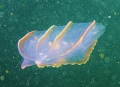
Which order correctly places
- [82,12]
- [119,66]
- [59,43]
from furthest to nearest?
[82,12] → [119,66] → [59,43]

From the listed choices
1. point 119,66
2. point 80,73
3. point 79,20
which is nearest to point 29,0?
point 79,20

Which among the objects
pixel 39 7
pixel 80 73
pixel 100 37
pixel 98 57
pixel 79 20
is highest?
pixel 39 7

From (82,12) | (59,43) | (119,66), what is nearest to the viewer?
(59,43)

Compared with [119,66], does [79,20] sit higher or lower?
higher

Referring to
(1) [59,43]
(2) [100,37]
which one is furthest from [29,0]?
(2) [100,37]

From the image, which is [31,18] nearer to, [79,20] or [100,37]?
[79,20]

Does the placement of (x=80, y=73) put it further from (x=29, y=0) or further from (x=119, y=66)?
(x=29, y=0)

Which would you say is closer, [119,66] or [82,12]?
[119,66]
